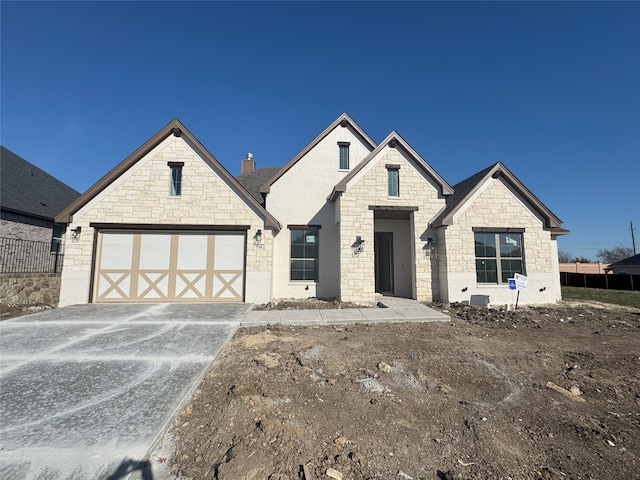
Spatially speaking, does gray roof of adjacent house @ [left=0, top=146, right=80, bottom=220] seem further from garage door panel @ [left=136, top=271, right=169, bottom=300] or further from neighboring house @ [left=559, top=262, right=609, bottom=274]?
neighboring house @ [left=559, top=262, right=609, bottom=274]

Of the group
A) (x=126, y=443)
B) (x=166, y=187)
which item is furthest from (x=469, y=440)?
(x=166, y=187)

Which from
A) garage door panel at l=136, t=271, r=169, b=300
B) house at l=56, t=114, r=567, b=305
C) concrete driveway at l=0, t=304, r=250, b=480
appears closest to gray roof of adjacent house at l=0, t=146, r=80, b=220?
house at l=56, t=114, r=567, b=305

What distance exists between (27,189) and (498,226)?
24.8 meters

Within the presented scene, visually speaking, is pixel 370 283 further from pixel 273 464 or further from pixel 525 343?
pixel 273 464

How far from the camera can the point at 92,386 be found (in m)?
3.97

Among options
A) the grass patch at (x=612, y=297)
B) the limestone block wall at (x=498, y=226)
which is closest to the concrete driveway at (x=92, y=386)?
the limestone block wall at (x=498, y=226)

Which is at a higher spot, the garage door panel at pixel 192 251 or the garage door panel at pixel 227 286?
the garage door panel at pixel 192 251

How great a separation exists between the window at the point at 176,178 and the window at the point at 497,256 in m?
12.3

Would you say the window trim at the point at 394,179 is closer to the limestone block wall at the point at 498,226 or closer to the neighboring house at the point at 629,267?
the limestone block wall at the point at 498,226

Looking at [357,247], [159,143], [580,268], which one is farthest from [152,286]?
[580,268]

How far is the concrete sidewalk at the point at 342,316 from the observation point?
7.85 meters

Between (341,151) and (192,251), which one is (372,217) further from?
(192,251)

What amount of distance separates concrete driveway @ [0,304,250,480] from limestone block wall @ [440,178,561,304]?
8.58 meters

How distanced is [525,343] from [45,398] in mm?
8794
